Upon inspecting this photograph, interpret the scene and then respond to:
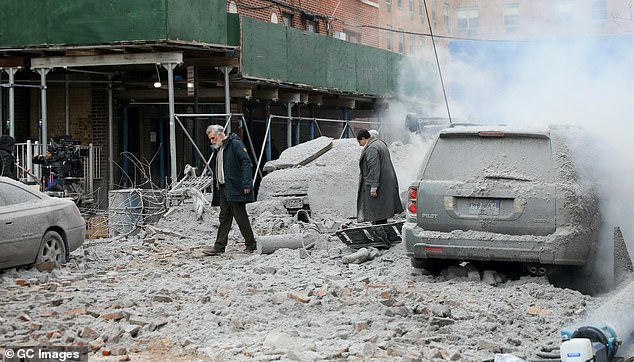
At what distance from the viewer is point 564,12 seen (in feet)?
74.4

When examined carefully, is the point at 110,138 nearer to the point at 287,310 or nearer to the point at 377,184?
the point at 377,184

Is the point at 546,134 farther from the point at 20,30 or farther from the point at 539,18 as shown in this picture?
the point at 539,18

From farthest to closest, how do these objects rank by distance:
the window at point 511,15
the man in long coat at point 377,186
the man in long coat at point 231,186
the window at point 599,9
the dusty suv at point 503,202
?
the window at point 511,15 → the window at point 599,9 → the man in long coat at point 231,186 → the man in long coat at point 377,186 → the dusty suv at point 503,202

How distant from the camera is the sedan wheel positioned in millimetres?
11297

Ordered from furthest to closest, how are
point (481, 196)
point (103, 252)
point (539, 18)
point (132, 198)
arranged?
1. point (539, 18)
2. point (132, 198)
3. point (103, 252)
4. point (481, 196)

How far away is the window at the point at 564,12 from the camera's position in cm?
2250

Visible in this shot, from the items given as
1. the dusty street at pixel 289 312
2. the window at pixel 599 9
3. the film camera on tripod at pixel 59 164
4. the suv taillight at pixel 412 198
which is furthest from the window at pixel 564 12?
the suv taillight at pixel 412 198

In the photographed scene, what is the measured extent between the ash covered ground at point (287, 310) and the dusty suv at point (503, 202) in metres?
0.36

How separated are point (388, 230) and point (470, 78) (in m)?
12.8

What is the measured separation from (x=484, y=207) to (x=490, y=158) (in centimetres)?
53

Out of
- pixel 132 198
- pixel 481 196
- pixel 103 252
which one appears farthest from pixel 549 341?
pixel 132 198

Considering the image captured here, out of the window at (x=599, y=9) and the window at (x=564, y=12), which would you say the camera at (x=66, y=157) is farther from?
the window at (x=599, y=9)

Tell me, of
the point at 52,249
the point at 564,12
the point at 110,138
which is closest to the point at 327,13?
the point at 564,12

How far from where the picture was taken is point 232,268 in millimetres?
11281
